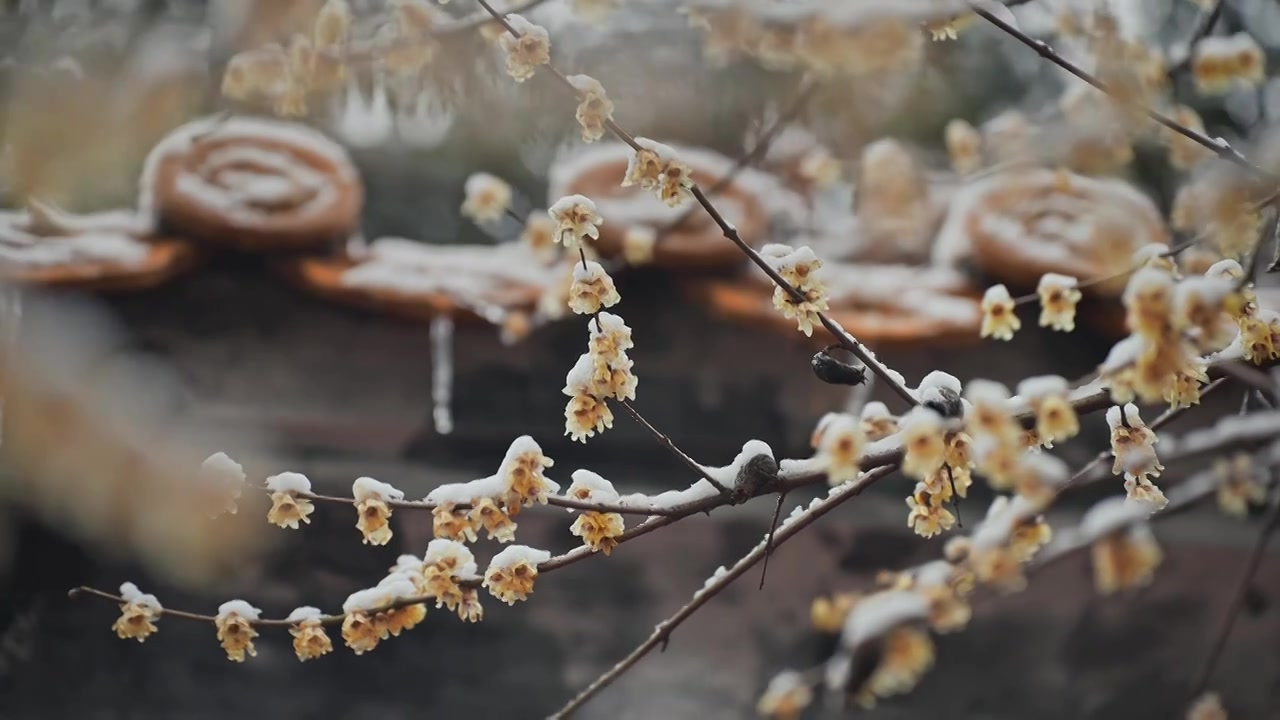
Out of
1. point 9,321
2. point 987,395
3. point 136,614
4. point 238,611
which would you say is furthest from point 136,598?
point 987,395

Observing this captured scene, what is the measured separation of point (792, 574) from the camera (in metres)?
1.70

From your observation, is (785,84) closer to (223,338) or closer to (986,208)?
(986,208)

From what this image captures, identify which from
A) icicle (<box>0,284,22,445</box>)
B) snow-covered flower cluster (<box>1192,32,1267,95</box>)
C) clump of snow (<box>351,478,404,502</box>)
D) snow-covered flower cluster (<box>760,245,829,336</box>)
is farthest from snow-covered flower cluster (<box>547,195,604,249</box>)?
icicle (<box>0,284,22,445</box>)

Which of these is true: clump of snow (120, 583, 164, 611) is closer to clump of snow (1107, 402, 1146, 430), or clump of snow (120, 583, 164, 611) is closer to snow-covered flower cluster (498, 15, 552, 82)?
snow-covered flower cluster (498, 15, 552, 82)

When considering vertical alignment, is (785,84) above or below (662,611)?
above

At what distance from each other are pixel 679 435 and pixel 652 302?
0.23 metres

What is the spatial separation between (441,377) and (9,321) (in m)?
0.68

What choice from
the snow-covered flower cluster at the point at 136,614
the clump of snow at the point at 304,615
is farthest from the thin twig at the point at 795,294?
the snow-covered flower cluster at the point at 136,614

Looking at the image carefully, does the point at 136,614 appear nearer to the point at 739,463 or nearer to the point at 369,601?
the point at 369,601

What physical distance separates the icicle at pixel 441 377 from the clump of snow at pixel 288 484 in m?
0.62

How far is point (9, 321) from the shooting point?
160cm

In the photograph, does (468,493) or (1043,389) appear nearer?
(1043,389)

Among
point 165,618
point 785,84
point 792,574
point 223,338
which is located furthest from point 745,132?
point 165,618

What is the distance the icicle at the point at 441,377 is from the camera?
5.56 ft
